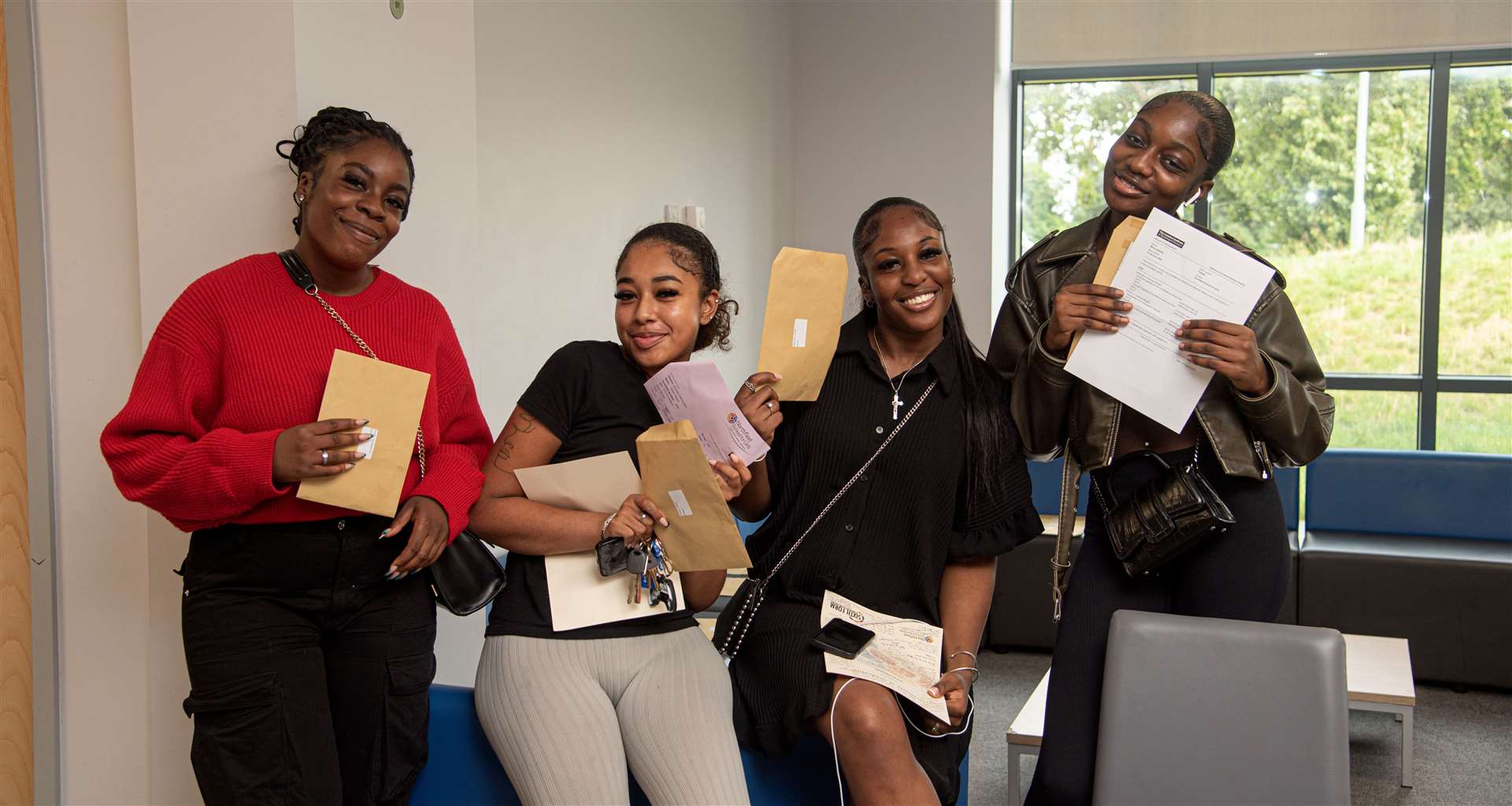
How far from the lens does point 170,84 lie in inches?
83.5

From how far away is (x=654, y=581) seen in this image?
5.83 feet

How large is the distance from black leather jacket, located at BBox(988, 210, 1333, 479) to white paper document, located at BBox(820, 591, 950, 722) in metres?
0.40

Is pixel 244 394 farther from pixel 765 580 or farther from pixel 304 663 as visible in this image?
pixel 765 580

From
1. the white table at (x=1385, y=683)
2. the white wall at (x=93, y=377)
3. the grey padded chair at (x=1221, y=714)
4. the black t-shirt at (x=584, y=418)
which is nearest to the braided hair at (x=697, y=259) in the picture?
the black t-shirt at (x=584, y=418)

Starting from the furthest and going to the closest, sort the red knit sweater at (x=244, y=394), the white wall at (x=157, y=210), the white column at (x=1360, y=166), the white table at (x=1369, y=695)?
the white column at (x=1360, y=166)
the white table at (x=1369, y=695)
the white wall at (x=157, y=210)
the red knit sweater at (x=244, y=394)

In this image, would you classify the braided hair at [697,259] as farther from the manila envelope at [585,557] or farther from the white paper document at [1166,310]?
the white paper document at [1166,310]

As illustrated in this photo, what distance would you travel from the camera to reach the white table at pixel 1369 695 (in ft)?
9.18

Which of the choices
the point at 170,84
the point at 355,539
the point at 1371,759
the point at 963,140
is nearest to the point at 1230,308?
the point at 355,539

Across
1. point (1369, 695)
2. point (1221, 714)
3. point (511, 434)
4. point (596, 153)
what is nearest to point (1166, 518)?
point (1221, 714)

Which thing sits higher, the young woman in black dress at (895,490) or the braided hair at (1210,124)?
the braided hair at (1210,124)

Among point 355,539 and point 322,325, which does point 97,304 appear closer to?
point 322,325

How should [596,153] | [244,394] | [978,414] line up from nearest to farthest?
[244,394] → [978,414] → [596,153]

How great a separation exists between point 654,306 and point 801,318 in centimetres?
25

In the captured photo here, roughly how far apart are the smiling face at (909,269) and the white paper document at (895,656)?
0.51 m
